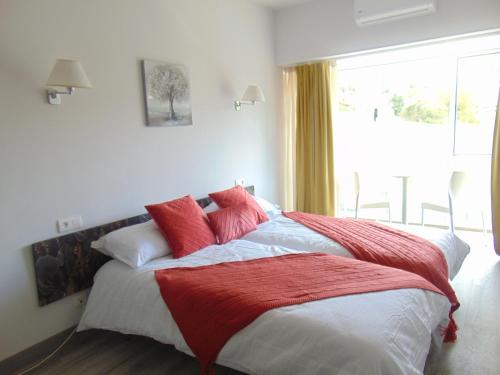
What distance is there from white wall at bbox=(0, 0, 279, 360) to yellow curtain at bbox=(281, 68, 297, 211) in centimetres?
88

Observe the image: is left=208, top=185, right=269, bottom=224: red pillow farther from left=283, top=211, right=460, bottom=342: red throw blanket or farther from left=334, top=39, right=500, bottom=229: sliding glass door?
left=334, top=39, right=500, bottom=229: sliding glass door

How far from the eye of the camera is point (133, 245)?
2.48 m

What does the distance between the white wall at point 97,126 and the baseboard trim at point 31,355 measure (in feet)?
0.15

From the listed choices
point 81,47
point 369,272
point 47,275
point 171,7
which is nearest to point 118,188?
point 47,275

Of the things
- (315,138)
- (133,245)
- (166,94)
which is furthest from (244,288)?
(315,138)

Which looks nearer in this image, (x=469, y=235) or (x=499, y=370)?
(x=499, y=370)

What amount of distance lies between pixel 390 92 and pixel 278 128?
171 centimetres

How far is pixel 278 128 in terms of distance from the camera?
4.78 meters

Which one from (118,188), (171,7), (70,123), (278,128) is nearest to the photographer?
(70,123)

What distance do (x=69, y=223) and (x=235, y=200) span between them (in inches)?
56.8

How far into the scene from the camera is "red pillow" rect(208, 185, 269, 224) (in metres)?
3.38

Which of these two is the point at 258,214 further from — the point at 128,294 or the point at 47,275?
the point at 47,275

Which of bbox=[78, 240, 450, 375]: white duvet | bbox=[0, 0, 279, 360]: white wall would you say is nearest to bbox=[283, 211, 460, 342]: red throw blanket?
bbox=[78, 240, 450, 375]: white duvet

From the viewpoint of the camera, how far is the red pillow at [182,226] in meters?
2.66
